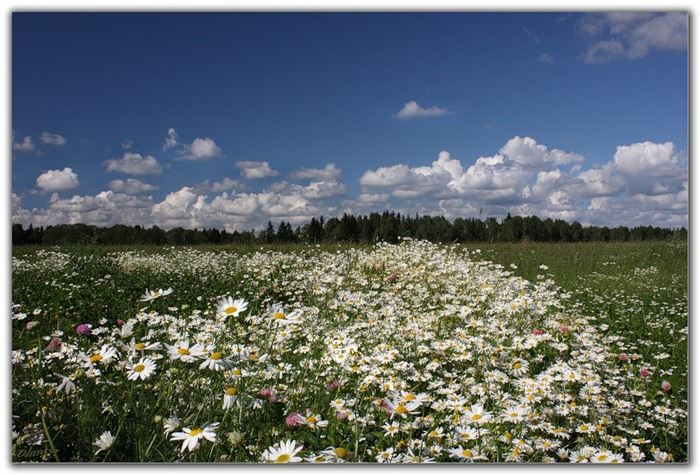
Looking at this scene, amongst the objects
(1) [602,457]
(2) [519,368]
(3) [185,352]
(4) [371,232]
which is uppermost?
(4) [371,232]

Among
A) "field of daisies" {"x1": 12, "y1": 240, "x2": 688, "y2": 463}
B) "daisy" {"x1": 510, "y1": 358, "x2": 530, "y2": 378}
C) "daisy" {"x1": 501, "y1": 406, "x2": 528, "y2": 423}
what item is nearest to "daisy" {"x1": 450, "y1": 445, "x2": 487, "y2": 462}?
"field of daisies" {"x1": 12, "y1": 240, "x2": 688, "y2": 463}

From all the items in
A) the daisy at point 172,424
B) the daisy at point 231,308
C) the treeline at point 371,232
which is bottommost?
the daisy at point 172,424

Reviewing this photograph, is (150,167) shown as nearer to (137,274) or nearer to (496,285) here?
(496,285)

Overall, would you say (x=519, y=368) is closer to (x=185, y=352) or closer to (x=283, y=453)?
(x=283, y=453)

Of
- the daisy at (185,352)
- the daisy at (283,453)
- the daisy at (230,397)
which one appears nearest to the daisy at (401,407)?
the daisy at (283,453)

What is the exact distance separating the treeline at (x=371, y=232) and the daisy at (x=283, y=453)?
2.08 metres

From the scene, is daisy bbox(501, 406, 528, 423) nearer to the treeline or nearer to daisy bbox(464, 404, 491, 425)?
daisy bbox(464, 404, 491, 425)

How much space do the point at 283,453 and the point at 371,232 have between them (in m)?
3.55

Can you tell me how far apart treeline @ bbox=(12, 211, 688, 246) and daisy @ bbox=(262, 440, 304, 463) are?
2080 millimetres

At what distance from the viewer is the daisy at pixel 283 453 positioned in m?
1.85

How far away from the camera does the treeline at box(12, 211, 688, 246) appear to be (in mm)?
3416

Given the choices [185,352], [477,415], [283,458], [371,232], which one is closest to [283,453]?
[283,458]

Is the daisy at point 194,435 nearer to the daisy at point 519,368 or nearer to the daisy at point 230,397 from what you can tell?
the daisy at point 230,397

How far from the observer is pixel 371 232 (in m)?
5.28
